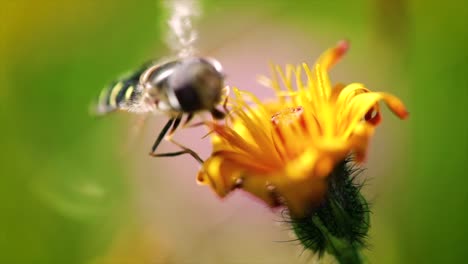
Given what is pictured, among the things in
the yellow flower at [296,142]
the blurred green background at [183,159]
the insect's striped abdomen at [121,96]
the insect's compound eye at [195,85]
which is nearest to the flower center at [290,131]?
the yellow flower at [296,142]

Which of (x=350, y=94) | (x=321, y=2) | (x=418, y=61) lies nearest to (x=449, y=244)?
(x=418, y=61)

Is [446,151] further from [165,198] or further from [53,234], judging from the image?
[53,234]

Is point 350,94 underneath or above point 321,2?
underneath

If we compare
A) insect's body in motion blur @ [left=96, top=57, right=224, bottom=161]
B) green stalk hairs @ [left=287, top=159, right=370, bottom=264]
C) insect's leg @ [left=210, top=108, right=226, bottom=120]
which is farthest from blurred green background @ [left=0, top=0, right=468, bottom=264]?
insect's body in motion blur @ [left=96, top=57, right=224, bottom=161]

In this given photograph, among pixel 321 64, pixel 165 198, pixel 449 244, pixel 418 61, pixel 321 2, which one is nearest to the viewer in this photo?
pixel 321 64

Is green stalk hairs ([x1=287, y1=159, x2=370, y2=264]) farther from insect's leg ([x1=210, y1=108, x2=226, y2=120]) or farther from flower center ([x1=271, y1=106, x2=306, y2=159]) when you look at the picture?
insect's leg ([x1=210, y1=108, x2=226, y2=120])

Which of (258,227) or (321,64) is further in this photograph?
(258,227)

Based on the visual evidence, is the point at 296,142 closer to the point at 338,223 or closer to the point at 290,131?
the point at 290,131
